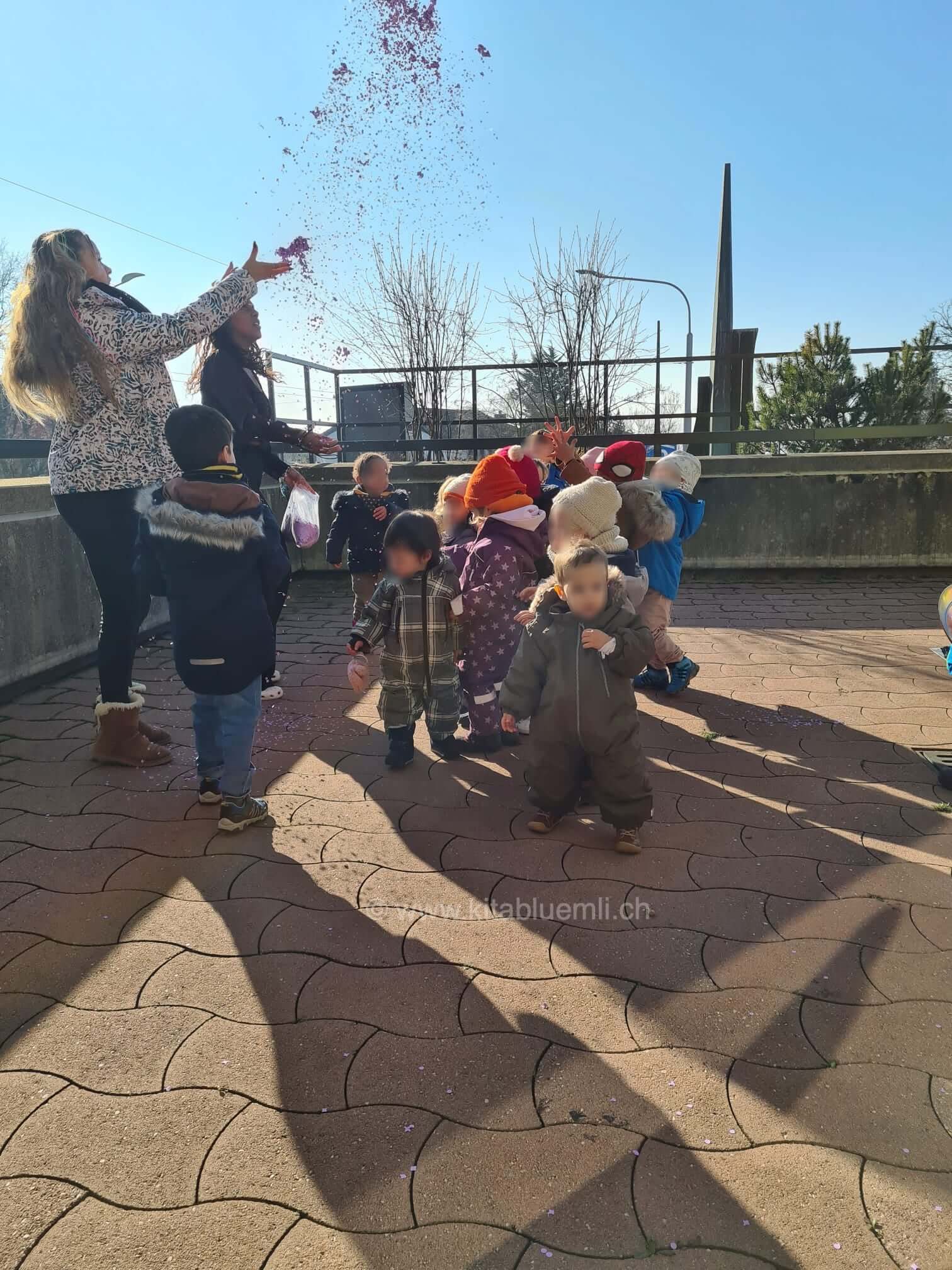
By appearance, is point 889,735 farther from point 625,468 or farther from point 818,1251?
point 818,1251

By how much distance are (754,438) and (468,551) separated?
8113 mm

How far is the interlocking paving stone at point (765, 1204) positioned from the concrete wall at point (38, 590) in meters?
4.41

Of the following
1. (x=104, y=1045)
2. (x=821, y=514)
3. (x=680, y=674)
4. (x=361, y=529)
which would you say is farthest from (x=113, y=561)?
(x=821, y=514)

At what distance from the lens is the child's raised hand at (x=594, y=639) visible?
2980 mm

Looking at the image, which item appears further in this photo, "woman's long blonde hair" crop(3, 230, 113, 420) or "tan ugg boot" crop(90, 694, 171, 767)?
"tan ugg boot" crop(90, 694, 171, 767)

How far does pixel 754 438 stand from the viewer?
11.2 m

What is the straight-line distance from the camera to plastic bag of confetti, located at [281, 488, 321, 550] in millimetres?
5250

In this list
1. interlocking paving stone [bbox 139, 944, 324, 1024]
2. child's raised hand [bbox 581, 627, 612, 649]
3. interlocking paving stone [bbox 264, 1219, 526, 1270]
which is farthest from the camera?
child's raised hand [bbox 581, 627, 612, 649]

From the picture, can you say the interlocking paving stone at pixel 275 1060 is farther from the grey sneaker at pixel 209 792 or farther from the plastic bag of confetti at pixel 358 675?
the plastic bag of confetti at pixel 358 675

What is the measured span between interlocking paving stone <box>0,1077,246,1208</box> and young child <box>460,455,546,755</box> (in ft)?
7.91

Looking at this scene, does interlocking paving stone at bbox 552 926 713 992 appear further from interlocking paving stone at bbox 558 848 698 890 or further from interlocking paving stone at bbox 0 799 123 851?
interlocking paving stone at bbox 0 799 123 851

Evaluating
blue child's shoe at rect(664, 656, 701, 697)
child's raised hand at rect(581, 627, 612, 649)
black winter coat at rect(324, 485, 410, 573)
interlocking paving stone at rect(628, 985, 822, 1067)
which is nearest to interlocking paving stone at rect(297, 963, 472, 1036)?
interlocking paving stone at rect(628, 985, 822, 1067)

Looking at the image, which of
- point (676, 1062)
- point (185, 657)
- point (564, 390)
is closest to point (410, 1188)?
point (676, 1062)

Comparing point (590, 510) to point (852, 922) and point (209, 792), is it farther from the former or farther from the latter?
point (209, 792)
